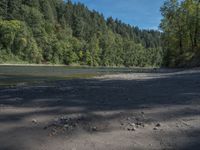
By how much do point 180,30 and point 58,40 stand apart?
265 ft

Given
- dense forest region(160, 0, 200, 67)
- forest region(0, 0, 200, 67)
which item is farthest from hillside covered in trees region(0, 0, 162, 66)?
dense forest region(160, 0, 200, 67)

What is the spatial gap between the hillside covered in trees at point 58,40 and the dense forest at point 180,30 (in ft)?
6.20

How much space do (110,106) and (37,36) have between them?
369 ft

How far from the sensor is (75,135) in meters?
5.84

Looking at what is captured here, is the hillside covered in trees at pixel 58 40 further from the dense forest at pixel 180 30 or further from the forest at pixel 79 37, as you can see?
the dense forest at pixel 180 30

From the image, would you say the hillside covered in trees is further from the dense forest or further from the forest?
the dense forest

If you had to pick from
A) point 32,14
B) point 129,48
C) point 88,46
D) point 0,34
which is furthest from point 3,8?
point 129,48

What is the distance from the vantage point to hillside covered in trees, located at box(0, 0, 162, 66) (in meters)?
99.8

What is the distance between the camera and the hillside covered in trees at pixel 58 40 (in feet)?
327

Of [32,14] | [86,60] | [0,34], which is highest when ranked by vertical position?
[32,14]

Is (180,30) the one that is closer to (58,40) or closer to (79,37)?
(58,40)

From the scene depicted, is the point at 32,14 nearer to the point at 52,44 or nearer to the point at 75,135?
the point at 52,44

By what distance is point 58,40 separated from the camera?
12812 cm

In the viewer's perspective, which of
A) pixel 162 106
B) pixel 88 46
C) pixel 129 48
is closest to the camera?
pixel 162 106
